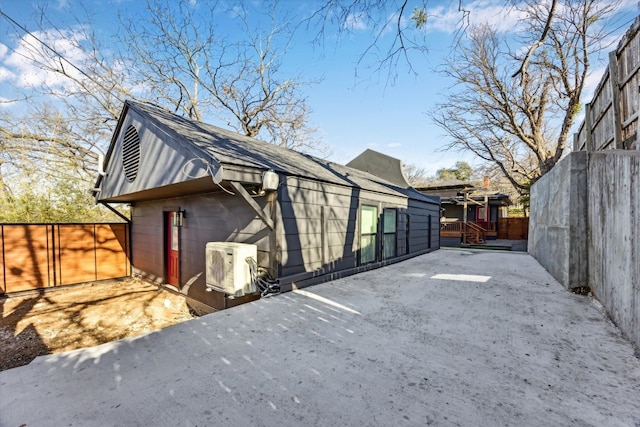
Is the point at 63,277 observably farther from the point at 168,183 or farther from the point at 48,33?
the point at 48,33

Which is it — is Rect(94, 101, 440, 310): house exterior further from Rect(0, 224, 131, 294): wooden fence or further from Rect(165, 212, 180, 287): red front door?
Rect(0, 224, 131, 294): wooden fence

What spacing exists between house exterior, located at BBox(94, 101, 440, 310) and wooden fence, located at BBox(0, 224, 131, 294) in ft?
1.57

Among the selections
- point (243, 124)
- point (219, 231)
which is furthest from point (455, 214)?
point (219, 231)

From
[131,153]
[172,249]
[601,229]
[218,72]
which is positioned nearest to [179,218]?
[172,249]

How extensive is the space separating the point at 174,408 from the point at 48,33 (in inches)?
444

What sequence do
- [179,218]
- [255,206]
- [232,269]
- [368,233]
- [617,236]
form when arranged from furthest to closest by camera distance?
[368,233]
[179,218]
[232,269]
[255,206]
[617,236]

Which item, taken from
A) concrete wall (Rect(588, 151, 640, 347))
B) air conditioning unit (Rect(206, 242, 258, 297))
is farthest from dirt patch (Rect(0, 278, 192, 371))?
concrete wall (Rect(588, 151, 640, 347))

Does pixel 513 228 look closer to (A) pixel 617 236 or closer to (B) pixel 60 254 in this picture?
(A) pixel 617 236

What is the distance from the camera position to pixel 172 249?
6586mm

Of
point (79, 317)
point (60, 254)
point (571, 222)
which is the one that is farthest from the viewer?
point (60, 254)

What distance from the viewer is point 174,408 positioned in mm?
1553

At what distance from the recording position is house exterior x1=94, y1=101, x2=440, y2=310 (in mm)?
4016

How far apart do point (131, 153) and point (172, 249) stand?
7.73 feet

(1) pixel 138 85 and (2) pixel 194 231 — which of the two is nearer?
(2) pixel 194 231
